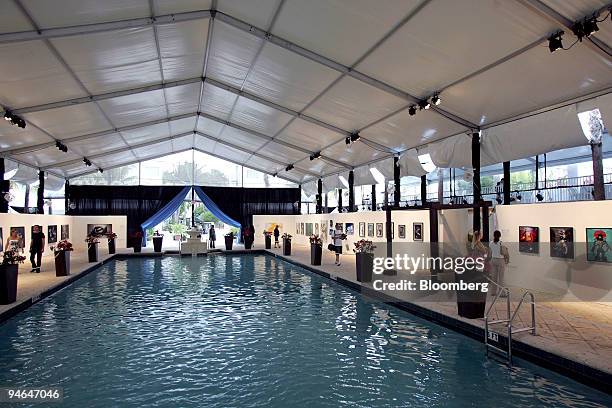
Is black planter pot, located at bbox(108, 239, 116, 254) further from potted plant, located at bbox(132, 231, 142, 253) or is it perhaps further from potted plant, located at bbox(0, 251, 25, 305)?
potted plant, located at bbox(0, 251, 25, 305)

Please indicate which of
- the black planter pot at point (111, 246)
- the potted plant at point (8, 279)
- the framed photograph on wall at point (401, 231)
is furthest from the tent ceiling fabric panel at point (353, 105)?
the black planter pot at point (111, 246)

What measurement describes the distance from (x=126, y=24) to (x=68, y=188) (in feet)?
69.1

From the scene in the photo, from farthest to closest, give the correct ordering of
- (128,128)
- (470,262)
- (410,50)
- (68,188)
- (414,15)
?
(68,188) < (128,128) < (410,50) < (470,262) < (414,15)

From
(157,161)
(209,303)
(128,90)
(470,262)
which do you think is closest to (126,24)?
(128,90)

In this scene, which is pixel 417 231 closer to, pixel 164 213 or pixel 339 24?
pixel 339 24

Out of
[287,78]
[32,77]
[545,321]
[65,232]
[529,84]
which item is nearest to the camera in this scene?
[545,321]

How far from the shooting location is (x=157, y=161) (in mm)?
27047

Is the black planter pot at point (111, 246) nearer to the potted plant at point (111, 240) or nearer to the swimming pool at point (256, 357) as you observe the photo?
the potted plant at point (111, 240)

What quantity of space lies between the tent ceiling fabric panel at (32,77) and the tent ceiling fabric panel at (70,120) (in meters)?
1.26

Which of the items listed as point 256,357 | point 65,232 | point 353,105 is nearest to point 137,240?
point 65,232

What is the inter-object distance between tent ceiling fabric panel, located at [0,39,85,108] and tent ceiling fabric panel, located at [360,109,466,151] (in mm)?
8739

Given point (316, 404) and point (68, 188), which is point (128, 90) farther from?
point (68, 188)

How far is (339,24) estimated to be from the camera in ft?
26.5

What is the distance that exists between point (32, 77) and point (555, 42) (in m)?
10.5
